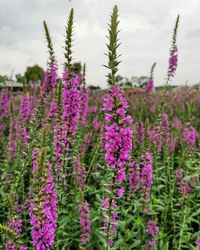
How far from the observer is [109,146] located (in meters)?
3.17

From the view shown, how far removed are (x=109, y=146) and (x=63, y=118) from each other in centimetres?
120

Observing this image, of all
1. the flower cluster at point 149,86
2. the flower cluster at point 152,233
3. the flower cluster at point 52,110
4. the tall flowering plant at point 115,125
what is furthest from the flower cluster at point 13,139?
the flower cluster at point 149,86

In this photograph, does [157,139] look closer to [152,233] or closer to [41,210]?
[152,233]

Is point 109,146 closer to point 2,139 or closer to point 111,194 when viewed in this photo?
point 111,194

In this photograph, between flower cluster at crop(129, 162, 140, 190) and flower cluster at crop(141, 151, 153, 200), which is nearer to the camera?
flower cluster at crop(141, 151, 153, 200)

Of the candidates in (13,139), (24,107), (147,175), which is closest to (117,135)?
(147,175)

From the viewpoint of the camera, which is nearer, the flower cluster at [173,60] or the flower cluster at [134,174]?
the flower cluster at [134,174]

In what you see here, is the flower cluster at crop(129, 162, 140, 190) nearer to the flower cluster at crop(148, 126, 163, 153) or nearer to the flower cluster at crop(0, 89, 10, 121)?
the flower cluster at crop(148, 126, 163, 153)

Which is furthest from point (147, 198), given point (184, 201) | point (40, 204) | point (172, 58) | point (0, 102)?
point (0, 102)

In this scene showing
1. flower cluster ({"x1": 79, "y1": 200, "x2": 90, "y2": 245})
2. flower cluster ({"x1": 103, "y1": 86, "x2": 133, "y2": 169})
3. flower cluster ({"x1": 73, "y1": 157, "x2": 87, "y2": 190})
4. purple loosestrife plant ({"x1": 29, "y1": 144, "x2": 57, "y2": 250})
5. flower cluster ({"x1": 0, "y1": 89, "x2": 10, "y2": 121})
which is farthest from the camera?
flower cluster ({"x1": 0, "y1": 89, "x2": 10, "y2": 121})

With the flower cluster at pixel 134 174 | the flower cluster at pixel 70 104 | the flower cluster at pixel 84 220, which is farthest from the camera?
the flower cluster at pixel 134 174

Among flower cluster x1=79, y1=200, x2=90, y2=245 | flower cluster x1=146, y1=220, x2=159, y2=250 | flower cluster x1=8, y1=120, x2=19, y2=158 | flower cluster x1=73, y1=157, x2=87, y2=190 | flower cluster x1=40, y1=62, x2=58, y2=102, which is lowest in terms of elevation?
flower cluster x1=146, y1=220, x2=159, y2=250

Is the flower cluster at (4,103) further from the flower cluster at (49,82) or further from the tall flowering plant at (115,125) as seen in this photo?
the tall flowering plant at (115,125)

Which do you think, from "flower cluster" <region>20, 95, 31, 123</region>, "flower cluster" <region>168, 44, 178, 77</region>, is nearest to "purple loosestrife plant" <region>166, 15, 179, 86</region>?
"flower cluster" <region>168, 44, 178, 77</region>
